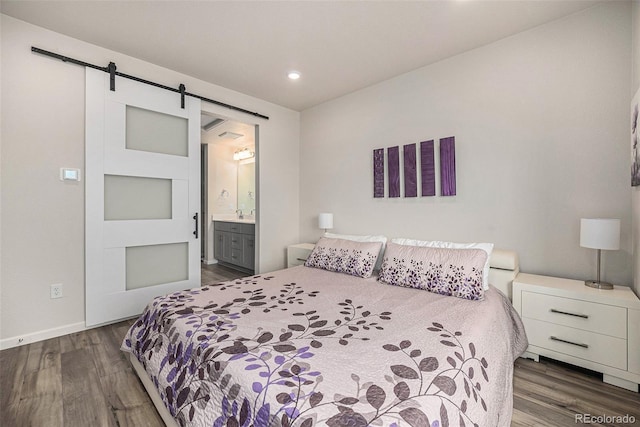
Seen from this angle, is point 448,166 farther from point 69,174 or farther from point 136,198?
point 69,174

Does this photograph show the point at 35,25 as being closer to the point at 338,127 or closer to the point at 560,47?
the point at 338,127

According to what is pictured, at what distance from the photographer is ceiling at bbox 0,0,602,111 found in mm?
2055

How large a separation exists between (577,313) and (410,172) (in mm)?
1763

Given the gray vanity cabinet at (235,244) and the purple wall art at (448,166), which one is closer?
the purple wall art at (448,166)

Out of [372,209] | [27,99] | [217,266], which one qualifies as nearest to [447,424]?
[372,209]

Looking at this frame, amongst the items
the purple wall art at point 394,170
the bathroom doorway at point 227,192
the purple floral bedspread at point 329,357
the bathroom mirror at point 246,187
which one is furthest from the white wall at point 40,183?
the bathroom mirror at point 246,187

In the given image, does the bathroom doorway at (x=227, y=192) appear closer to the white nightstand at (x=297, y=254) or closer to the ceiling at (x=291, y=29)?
the white nightstand at (x=297, y=254)

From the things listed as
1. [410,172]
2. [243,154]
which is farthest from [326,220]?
[243,154]

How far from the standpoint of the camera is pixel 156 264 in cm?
299

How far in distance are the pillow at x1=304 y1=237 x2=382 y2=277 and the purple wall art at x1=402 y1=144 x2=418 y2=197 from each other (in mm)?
723

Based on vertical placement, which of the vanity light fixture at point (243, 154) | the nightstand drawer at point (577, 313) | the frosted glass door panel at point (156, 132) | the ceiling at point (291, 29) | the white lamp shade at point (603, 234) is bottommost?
the nightstand drawer at point (577, 313)

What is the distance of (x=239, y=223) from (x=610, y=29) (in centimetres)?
468

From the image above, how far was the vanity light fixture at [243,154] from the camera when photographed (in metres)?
5.78

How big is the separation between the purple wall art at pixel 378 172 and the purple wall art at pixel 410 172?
290 millimetres
